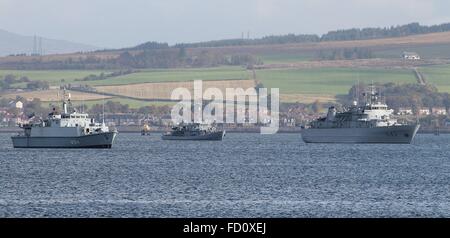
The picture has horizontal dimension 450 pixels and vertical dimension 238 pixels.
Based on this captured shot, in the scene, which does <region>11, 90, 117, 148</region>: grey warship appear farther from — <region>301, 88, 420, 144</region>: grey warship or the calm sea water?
<region>301, 88, 420, 144</region>: grey warship

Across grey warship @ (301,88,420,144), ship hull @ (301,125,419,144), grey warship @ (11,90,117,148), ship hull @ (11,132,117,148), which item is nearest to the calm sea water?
grey warship @ (11,90,117,148)

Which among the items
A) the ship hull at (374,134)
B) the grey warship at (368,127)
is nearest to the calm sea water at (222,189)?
the grey warship at (368,127)

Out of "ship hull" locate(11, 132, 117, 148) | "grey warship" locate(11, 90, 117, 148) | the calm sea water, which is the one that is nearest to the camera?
the calm sea water

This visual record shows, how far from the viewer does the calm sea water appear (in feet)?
167

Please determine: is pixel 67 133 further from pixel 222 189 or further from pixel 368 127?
pixel 222 189

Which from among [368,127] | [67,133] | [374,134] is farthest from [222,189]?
[374,134]

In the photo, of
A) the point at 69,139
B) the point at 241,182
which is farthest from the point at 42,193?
the point at 69,139

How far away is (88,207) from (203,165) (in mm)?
48294

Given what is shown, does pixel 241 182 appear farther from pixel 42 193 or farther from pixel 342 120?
pixel 342 120

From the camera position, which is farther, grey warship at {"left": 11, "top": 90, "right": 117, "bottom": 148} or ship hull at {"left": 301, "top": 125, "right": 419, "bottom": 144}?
ship hull at {"left": 301, "top": 125, "right": 419, "bottom": 144}

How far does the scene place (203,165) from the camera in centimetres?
10050

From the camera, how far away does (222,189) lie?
2606 inches

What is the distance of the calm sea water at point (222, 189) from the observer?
51.0 metres
